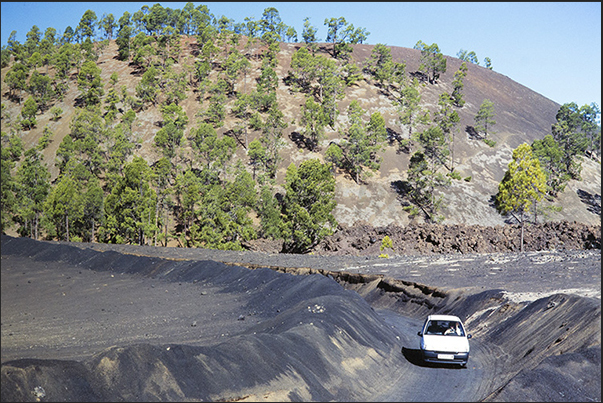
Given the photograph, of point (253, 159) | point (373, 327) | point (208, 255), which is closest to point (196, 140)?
point (253, 159)

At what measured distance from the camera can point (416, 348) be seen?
57.7ft

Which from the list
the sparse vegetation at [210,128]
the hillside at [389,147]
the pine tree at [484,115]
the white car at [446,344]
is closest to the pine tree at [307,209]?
the sparse vegetation at [210,128]

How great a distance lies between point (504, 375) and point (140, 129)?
9501 centimetres

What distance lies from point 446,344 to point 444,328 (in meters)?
0.68

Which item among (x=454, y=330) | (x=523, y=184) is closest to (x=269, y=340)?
(x=454, y=330)

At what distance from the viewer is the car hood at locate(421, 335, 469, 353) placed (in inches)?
577

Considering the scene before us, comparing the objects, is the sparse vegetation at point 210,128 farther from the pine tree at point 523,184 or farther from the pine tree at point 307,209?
the pine tree at point 523,184

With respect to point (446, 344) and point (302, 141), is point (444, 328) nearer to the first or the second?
point (446, 344)

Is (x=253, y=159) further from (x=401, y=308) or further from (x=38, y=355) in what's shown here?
(x=38, y=355)

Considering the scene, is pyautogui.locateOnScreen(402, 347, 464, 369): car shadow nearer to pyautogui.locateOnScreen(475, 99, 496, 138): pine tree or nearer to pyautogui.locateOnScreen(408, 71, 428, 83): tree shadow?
pyautogui.locateOnScreen(475, 99, 496, 138): pine tree

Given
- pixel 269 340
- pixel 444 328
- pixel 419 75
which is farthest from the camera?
pixel 419 75

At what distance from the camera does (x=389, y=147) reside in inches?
3848

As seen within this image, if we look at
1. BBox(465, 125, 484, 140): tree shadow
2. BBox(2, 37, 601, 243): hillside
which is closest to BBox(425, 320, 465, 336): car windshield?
BBox(2, 37, 601, 243): hillside

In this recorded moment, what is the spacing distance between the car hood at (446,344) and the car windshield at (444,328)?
21cm
